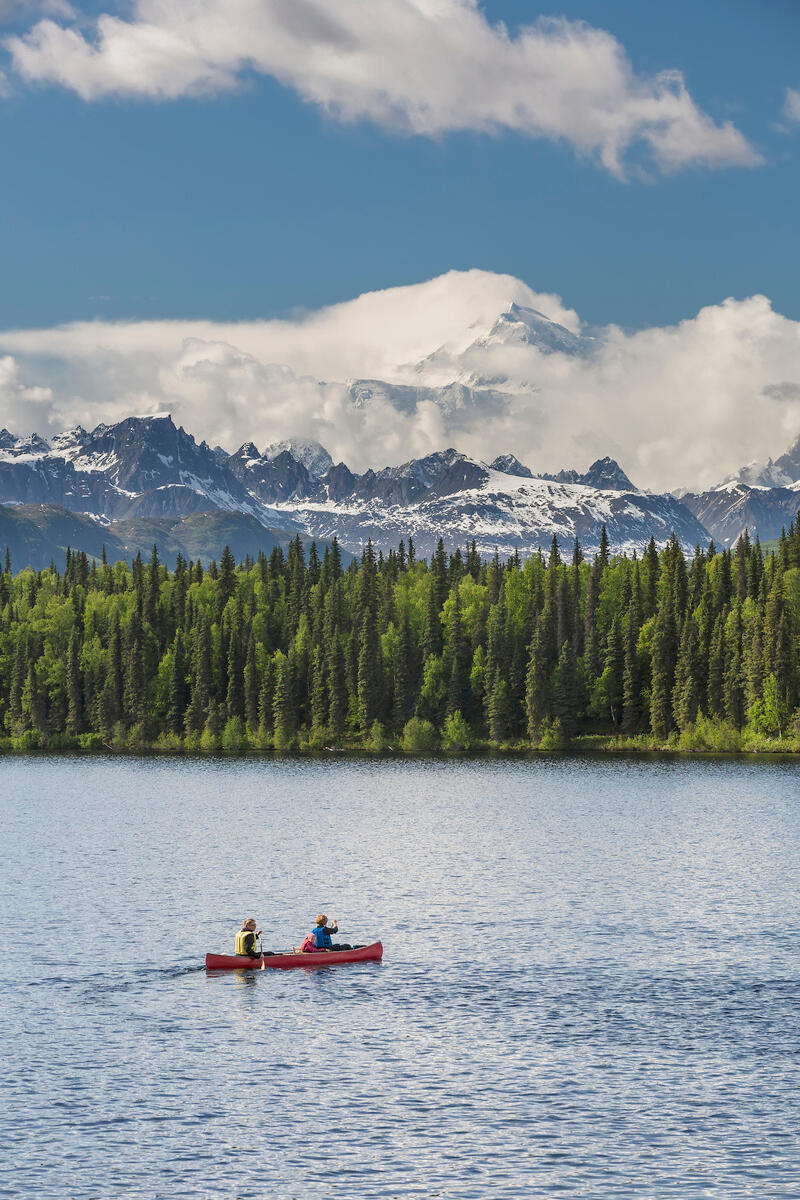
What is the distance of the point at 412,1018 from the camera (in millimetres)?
56219

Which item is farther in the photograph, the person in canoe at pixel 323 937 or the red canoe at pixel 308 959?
the person in canoe at pixel 323 937

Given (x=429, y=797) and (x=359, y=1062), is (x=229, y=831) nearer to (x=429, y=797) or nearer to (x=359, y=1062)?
(x=429, y=797)

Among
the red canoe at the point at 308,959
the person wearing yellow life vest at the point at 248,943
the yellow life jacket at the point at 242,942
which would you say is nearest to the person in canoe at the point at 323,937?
the red canoe at the point at 308,959

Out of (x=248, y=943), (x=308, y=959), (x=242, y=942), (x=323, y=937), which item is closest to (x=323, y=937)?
(x=323, y=937)

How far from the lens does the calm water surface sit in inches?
1588

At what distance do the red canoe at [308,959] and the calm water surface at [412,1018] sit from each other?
631 mm

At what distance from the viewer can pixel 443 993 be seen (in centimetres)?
5959

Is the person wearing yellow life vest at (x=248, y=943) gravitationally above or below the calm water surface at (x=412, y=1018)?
above

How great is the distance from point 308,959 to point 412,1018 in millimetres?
10859

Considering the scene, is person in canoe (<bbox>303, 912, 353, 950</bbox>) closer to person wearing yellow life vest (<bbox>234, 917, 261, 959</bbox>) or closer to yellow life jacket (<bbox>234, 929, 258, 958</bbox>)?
person wearing yellow life vest (<bbox>234, 917, 261, 959</bbox>)

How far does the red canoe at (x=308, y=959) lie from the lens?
213 ft

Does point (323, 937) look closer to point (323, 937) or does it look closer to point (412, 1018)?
point (323, 937)

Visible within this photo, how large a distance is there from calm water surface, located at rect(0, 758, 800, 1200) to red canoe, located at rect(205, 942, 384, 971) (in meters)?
0.63

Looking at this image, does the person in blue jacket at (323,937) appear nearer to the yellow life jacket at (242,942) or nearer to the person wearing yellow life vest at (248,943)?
the person wearing yellow life vest at (248,943)
